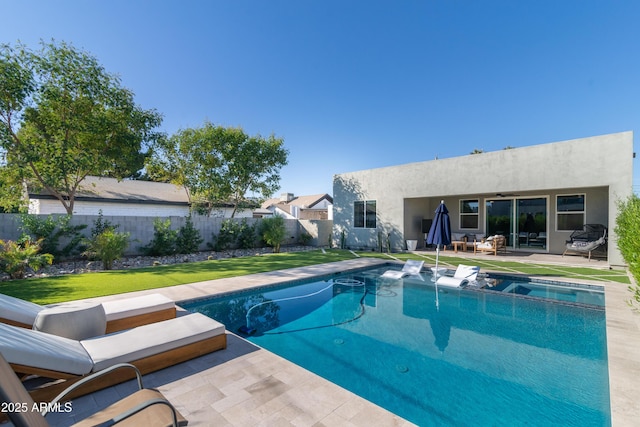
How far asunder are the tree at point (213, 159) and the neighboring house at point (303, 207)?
64.3 ft

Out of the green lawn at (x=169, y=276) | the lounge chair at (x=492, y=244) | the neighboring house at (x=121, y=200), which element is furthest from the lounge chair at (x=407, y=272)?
the neighboring house at (x=121, y=200)

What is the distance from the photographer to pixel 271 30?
12.7 metres

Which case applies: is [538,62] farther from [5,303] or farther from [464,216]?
[5,303]

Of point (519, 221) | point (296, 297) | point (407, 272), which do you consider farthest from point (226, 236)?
point (519, 221)

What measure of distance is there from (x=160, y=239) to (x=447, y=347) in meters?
13.4

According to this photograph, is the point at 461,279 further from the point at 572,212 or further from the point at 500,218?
the point at 572,212

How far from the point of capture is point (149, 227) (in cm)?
1421

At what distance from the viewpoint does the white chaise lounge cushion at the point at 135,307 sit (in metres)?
4.63

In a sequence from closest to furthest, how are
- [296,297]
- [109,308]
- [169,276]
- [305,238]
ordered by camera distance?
[109,308] < [296,297] < [169,276] < [305,238]

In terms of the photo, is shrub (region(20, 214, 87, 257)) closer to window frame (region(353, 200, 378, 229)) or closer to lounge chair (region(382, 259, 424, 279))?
lounge chair (region(382, 259, 424, 279))

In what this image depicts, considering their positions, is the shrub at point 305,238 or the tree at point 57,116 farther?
the shrub at point 305,238

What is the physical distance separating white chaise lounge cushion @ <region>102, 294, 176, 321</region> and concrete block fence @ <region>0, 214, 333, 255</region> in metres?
9.83

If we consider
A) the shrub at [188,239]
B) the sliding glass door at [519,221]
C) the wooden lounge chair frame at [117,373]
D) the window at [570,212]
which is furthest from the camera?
the sliding glass door at [519,221]

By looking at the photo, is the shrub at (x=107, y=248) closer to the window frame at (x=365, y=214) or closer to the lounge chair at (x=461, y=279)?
the lounge chair at (x=461, y=279)
